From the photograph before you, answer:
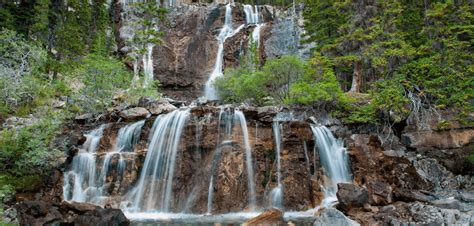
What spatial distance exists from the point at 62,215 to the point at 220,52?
25.5 m

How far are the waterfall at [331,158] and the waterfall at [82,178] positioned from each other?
9.80 metres

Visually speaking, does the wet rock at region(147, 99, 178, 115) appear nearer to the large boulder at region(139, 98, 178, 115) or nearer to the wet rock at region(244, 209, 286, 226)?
the large boulder at region(139, 98, 178, 115)

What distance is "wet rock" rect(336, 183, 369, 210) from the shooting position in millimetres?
12516

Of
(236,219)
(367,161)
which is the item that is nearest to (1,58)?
(236,219)

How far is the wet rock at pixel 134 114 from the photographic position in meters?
18.3

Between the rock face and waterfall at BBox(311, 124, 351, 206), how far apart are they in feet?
27.5

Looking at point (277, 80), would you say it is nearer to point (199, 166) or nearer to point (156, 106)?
point (156, 106)

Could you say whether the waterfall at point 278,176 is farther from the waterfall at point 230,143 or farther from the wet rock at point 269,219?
the wet rock at point 269,219

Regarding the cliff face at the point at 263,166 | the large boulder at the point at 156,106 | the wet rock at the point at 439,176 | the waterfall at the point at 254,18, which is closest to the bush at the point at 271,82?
the large boulder at the point at 156,106

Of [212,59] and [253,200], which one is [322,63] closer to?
[253,200]

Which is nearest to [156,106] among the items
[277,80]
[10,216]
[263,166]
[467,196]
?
[263,166]

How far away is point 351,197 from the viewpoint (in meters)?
12.6

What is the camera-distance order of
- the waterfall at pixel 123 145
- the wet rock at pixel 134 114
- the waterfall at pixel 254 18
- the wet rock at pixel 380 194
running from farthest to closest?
the waterfall at pixel 254 18
the wet rock at pixel 134 114
the waterfall at pixel 123 145
the wet rock at pixel 380 194

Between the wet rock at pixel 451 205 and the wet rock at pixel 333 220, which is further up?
the wet rock at pixel 333 220
